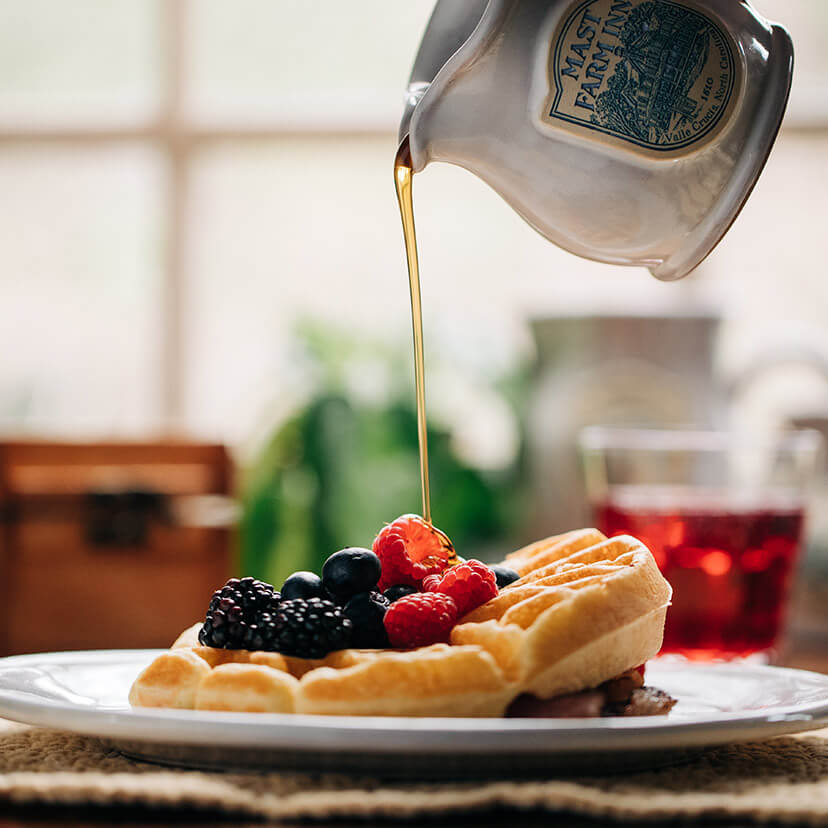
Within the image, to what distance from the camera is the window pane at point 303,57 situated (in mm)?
3115

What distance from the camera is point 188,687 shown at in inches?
32.5

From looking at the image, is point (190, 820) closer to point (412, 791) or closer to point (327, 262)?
point (412, 791)

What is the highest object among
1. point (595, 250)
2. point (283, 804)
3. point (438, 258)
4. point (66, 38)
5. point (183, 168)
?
point (66, 38)

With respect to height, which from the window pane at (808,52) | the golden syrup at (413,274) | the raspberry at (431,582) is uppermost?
the window pane at (808,52)

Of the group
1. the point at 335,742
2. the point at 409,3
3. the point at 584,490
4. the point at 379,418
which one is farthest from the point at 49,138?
the point at 335,742

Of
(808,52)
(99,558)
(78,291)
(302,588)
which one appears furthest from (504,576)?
(78,291)

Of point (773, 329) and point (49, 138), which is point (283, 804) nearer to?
point (773, 329)

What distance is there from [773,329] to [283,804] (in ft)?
8.41

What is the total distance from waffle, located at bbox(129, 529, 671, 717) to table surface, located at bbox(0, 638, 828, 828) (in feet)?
0.48

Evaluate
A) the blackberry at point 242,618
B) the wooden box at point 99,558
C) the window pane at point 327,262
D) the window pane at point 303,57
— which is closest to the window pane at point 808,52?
the window pane at point 327,262

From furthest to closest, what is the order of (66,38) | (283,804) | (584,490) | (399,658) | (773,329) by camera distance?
(66,38), (773,329), (584,490), (399,658), (283,804)

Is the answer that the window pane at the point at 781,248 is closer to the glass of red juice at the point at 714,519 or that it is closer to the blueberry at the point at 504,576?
the glass of red juice at the point at 714,519

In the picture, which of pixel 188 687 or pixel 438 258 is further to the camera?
pixel 438 258

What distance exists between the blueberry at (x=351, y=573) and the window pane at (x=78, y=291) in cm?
233
